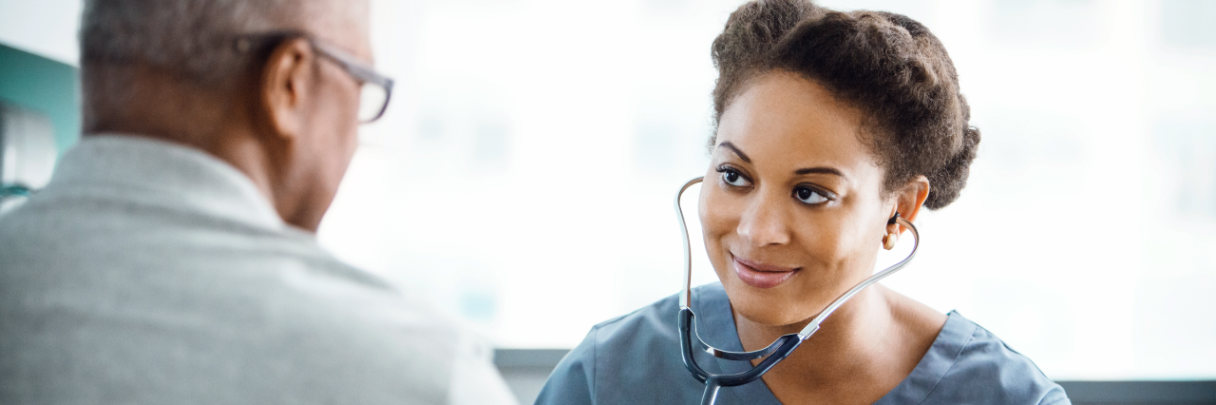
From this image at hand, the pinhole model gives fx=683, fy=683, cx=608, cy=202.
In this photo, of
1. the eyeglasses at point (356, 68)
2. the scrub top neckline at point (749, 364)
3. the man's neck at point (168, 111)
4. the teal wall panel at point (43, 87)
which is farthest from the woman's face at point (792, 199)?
the teal wall panel at point (43, 87)

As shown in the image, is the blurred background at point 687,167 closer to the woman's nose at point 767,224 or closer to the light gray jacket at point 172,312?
the woman's nose at point 767,224

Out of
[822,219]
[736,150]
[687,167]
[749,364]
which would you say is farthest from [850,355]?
[687,167]

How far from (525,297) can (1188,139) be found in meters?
1.57

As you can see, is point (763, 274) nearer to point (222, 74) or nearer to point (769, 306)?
point (769, 306)

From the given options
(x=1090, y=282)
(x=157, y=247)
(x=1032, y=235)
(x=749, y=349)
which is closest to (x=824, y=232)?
(x=749, y=349)

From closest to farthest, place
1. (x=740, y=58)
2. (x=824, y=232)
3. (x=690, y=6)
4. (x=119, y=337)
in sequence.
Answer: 1. (x=119, y=337)
2. (x=824, y=232)
3. (x=740, y=58)
4. (x=690, y=6)

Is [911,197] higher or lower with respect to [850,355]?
higher

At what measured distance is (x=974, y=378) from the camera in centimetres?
95

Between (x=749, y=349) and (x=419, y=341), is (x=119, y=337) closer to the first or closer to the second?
(x=419, y=341)

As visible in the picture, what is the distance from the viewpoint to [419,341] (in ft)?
1.52

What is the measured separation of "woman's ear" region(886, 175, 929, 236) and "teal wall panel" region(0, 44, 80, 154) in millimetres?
1191

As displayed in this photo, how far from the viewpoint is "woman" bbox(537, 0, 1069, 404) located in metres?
0.85

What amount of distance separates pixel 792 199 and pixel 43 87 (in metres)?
1.20

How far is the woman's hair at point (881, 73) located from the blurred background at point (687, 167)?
54cm
